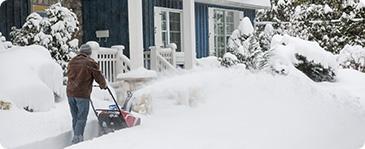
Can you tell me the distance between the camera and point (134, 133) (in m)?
6.44

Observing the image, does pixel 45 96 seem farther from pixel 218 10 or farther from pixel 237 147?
pixel 218 10

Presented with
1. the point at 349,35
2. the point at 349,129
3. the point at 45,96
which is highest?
the point at 349,35

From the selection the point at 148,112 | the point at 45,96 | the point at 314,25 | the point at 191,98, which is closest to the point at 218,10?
the point at 314,25

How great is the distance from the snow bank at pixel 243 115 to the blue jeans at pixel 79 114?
0.63 m

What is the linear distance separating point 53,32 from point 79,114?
3.09 metres

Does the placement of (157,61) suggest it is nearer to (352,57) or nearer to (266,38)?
(352,57)

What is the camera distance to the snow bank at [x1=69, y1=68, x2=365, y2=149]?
6.12 metres

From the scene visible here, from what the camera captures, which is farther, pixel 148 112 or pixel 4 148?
pixel 148 112

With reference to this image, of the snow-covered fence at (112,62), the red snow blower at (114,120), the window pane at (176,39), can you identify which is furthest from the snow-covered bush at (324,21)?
the red snow blower at (114,120)

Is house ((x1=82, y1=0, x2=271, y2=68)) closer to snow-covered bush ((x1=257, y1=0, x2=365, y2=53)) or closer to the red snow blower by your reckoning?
snow-covered bush ((x1=257, y1=0, x2=365, y2=53))

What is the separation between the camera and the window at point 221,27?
53.0 ft

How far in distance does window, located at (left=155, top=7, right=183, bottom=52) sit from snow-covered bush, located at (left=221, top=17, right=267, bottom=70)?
1.86 meters

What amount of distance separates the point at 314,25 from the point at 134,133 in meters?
10.8

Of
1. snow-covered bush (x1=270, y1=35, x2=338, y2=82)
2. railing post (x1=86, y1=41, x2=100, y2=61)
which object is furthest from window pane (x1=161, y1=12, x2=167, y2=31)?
railing post (x1=86, y1=41, x2=100, y2=61)
